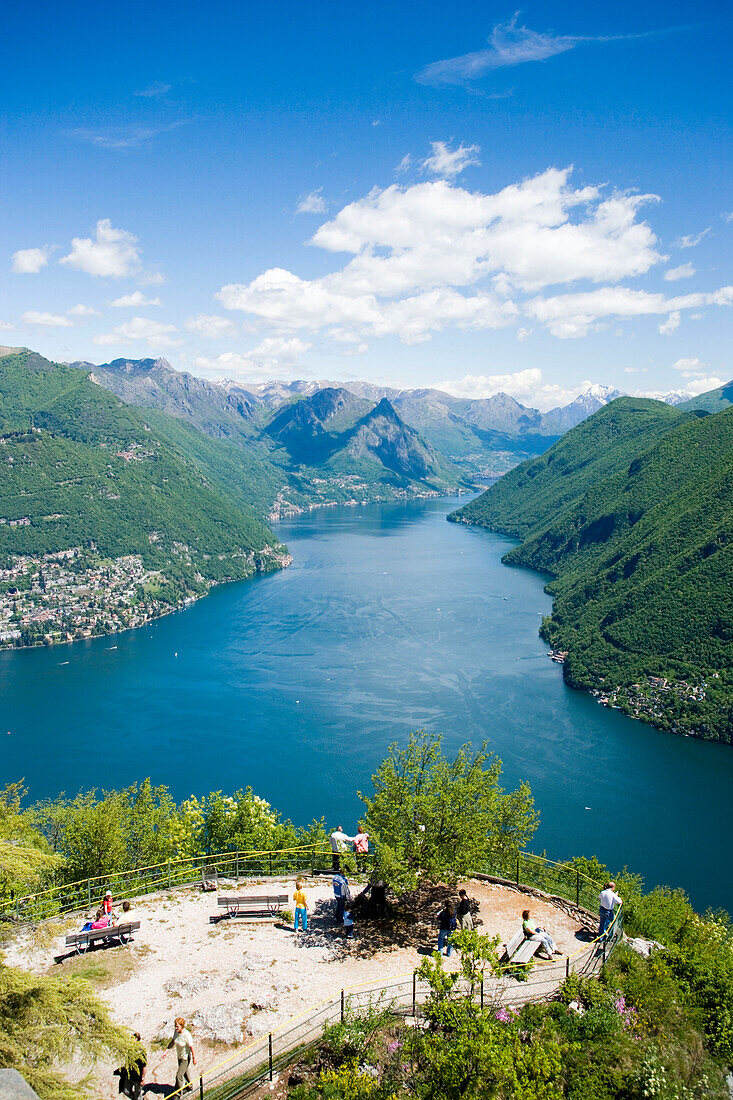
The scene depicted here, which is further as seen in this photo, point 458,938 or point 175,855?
point 175,855

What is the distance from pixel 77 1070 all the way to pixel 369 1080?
6589 mm

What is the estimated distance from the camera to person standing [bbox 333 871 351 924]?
19.7 m

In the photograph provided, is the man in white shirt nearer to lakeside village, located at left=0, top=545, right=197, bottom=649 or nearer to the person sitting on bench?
the person sitting on bench

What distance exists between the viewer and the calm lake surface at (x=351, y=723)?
243 feet

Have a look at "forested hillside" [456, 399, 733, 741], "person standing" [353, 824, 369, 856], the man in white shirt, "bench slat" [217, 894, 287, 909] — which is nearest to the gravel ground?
"bench slat" [217, 894, 287, 909]

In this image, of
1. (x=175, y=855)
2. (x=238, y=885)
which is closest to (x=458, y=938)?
(x=238, y=885)

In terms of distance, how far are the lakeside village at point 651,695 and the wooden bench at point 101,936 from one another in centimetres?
9734

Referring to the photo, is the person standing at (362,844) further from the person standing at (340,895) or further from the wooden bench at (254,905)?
the wooden bench at (254,905)

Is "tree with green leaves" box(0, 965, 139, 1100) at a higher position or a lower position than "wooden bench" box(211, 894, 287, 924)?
higher

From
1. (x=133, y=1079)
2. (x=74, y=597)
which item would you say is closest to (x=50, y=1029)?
(x=133, y=1079)

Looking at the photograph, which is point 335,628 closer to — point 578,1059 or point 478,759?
point 478,759

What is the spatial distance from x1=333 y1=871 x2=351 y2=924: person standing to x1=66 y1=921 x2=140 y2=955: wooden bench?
5849 mm

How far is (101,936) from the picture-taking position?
1833 centimetres

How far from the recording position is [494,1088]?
12094mm
